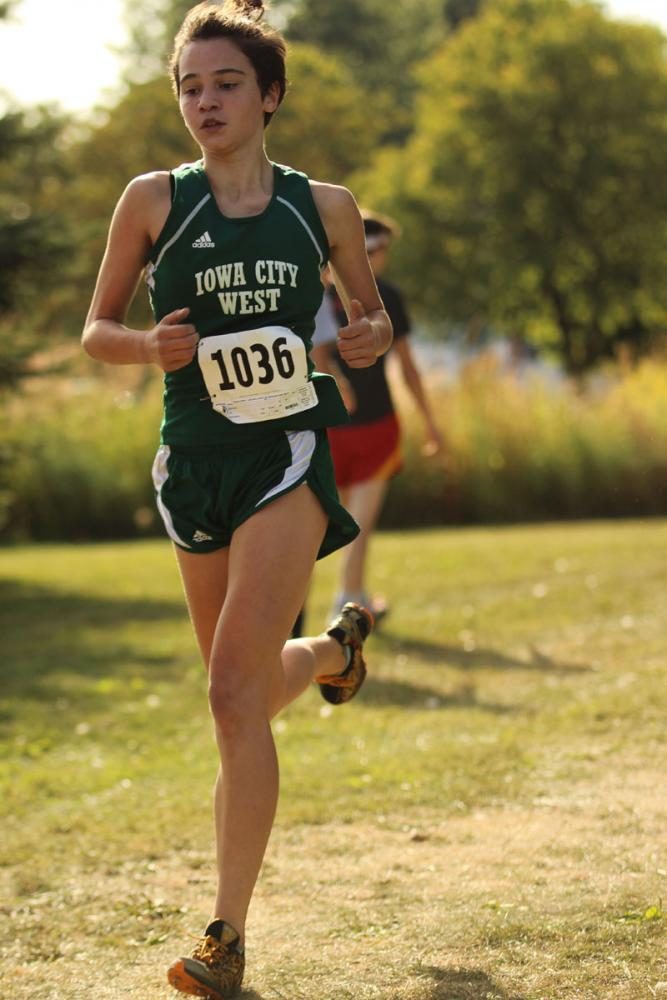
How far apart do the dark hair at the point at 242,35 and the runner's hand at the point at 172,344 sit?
2.36 feet

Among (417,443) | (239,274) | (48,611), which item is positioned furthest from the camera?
(417,443)

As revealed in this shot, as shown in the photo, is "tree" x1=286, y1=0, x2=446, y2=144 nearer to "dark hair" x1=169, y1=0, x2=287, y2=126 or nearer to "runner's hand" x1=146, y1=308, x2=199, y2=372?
"dark hair" x1=169, y1=0, x2=287, y2=126

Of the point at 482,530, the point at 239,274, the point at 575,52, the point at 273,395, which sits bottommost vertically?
the point at 482,530

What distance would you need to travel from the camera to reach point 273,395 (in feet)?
13.3

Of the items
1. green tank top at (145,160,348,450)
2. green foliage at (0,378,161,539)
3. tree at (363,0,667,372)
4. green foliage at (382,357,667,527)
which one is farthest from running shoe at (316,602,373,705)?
tree at (363,0,667,372)

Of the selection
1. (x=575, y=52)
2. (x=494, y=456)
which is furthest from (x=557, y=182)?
(x=494, y=456)

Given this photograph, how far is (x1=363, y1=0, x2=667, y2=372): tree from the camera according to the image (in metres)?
38.2

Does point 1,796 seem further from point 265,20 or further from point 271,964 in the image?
point 265,20

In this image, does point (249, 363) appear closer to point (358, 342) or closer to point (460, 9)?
point (358, 342)

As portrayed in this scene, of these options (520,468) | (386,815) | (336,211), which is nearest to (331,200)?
(336,211)

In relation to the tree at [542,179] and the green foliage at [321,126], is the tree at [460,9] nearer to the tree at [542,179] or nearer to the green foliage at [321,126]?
the green foliage at [321,126]

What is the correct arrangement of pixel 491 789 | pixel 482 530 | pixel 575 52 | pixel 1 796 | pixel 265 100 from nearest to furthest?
pixel 265 100 → pixel 491 789 → pixel 1 796 → pixel 482 530 → pixel 575 52

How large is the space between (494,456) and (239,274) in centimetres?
1410

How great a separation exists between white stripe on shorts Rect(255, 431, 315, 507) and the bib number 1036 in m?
0.18
